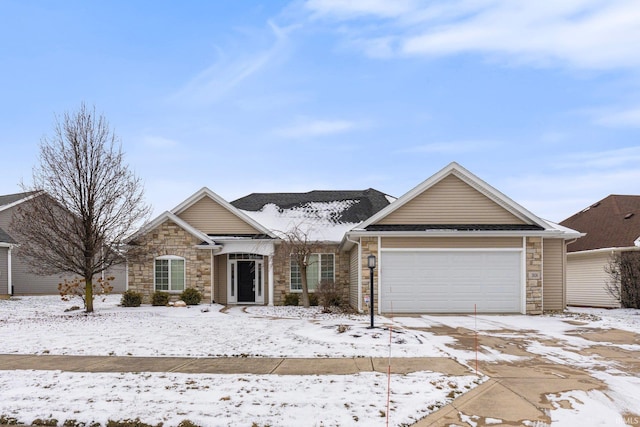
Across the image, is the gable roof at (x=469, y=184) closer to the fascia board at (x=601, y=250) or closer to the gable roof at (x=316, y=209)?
the gable roof at (x=316, y=209)

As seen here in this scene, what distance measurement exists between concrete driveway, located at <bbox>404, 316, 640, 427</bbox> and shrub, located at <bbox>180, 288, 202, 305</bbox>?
11171mm

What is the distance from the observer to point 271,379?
25.4ft

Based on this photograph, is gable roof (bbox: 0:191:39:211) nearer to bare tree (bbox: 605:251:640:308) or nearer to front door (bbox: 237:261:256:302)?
front door (bbox: 237:261:256:302)

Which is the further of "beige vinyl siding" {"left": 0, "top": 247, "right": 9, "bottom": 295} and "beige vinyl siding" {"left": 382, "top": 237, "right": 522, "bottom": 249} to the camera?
"beige vinyl siding" {"left": 0, "top": 247, "right": 9, "bottom": 295}

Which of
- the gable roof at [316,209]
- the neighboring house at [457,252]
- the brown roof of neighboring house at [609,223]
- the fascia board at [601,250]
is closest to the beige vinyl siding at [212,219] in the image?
the gable roof at [316,209]

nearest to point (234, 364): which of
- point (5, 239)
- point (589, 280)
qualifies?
point (589, 280)

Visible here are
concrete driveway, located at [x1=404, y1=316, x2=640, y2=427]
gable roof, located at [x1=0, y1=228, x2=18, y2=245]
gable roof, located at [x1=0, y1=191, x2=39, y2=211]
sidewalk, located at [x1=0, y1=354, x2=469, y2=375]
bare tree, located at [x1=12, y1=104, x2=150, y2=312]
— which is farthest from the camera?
gable roof, located at [x1=0, y1=191, x2=39, y2=211]

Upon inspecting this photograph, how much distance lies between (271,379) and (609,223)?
23.3m

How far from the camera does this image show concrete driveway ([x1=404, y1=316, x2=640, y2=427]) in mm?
6113

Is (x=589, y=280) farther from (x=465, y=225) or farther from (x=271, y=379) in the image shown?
(x=271, y=379)

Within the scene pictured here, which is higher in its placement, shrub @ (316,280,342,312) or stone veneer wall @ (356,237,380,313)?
stone veneer wall @ (356,237,380,313)

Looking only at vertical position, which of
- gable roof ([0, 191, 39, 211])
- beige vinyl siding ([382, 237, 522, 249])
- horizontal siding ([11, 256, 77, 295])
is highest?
gable roof ([0, 191, 39, 211])

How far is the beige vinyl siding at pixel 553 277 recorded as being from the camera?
19.4 meters

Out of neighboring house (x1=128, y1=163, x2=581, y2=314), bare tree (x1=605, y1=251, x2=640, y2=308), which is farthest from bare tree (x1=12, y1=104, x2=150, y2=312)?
bare tree (x1=605, y1=251, x2=640, y2=308)
